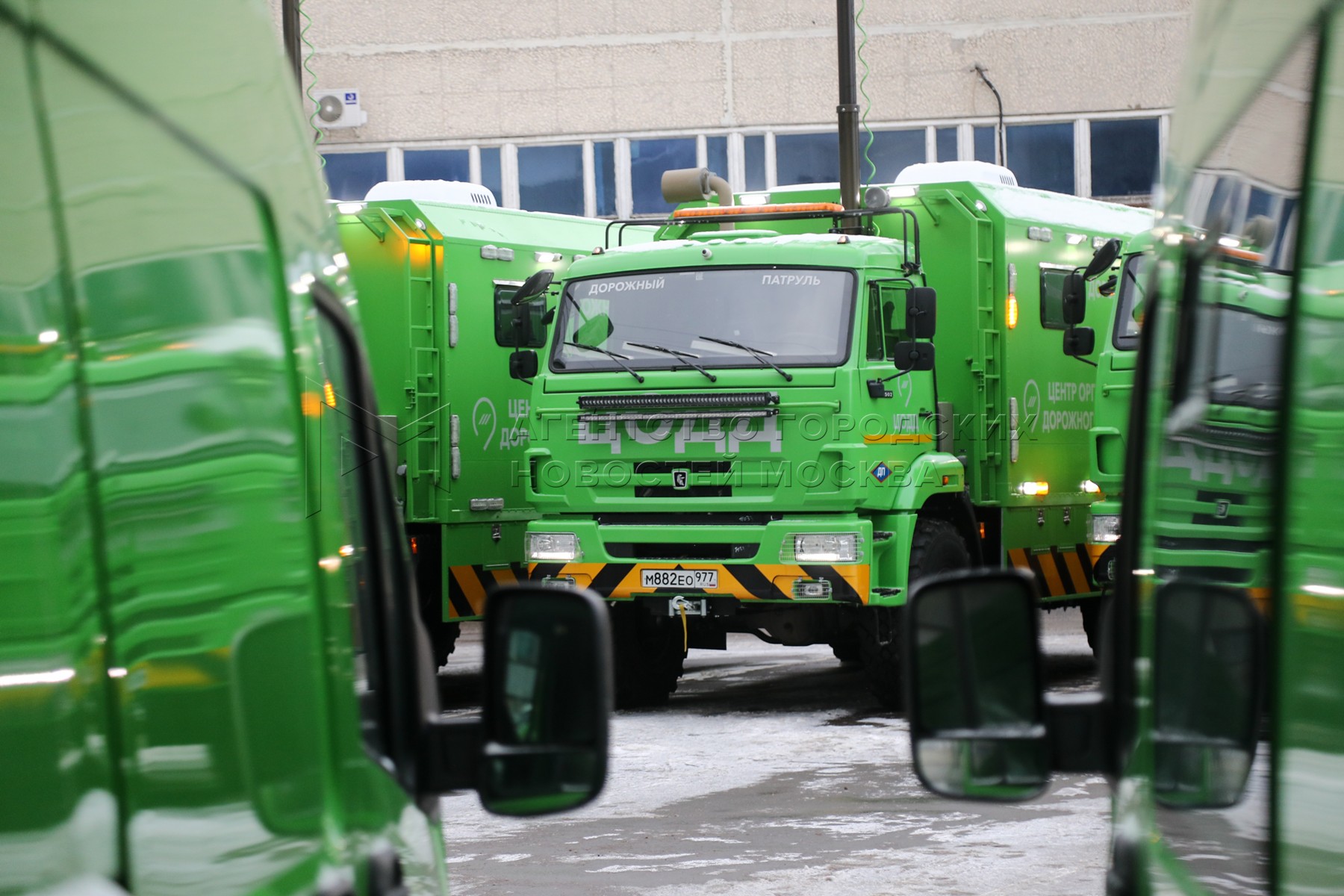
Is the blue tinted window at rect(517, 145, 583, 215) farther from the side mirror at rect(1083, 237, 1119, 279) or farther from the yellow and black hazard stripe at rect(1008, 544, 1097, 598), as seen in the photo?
the side mirror at rect(1083, 237, 1119, 279)

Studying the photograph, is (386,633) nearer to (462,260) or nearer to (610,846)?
(610,846)

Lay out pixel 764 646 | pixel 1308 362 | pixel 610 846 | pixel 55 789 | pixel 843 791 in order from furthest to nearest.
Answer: pixel 764 646 → pixel 843 791 → pixel 610 846 → pixel 1308 362 → pixel 55 789

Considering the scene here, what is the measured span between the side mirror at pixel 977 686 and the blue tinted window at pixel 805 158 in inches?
898

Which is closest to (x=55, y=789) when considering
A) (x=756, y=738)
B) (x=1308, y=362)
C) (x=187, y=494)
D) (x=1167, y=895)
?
(x=187, y=494)

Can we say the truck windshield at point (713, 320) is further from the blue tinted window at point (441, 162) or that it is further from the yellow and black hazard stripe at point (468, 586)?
the blue tinted window at point (441, 162)

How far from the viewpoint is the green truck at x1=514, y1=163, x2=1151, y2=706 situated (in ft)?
38.2

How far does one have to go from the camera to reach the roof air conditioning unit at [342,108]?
81.9 ft

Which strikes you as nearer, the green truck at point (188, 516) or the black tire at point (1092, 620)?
the green truck at point (188, 516)

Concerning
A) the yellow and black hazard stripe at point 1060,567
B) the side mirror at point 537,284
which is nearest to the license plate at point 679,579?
the side mirror at point 537,284

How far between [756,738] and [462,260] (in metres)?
4.41

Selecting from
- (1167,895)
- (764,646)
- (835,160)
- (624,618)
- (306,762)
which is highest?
(835,160)

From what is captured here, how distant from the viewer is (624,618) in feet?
41.7

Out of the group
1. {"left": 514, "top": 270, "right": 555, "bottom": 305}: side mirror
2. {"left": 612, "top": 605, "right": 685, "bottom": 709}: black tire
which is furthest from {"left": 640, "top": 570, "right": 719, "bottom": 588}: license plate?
{"left": 514, "top": 270, "right": 555, "bottom": 305}: side mirror

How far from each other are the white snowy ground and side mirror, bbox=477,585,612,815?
4.78m
